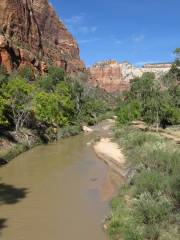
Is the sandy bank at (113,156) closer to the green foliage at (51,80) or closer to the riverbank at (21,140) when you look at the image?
the riverbank at (21,140)

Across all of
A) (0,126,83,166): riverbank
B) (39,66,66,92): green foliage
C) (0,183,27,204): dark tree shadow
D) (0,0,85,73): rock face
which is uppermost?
(0,0,85,73): rock face

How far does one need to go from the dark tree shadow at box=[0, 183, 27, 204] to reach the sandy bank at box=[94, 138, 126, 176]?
8.06 metres

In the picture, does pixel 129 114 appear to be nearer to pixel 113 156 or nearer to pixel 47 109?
pixel 47 109

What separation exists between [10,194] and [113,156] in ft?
47.8

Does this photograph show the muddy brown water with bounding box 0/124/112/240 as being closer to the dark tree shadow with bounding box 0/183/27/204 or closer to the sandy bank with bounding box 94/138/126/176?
the dark tree shadow with bounding box 0/183/27/204

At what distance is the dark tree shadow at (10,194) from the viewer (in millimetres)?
21828

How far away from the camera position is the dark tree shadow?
21.8 meters

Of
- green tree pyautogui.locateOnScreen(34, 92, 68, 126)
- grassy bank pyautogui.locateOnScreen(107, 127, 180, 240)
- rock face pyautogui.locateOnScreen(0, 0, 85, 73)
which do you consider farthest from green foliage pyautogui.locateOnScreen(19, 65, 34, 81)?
grassy bank pyautogui.locateOnScreen(107, 127, 180, 240)

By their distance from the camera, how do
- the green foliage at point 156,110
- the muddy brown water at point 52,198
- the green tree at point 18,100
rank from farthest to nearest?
the green foliage at point 156,110 < the green tree at point 18,100 < the muddy brown water at point 52,198

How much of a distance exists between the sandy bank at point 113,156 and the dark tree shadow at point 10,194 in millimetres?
8063

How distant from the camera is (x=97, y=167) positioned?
33000 mm

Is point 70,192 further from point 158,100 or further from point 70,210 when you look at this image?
point 158,100

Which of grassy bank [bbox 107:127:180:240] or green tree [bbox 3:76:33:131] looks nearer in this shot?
grassy bank [bbox 107:127:180:240]

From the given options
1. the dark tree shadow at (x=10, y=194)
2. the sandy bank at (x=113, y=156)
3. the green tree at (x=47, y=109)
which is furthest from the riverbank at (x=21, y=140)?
the dark tree shadow at (x=10, y=194)
